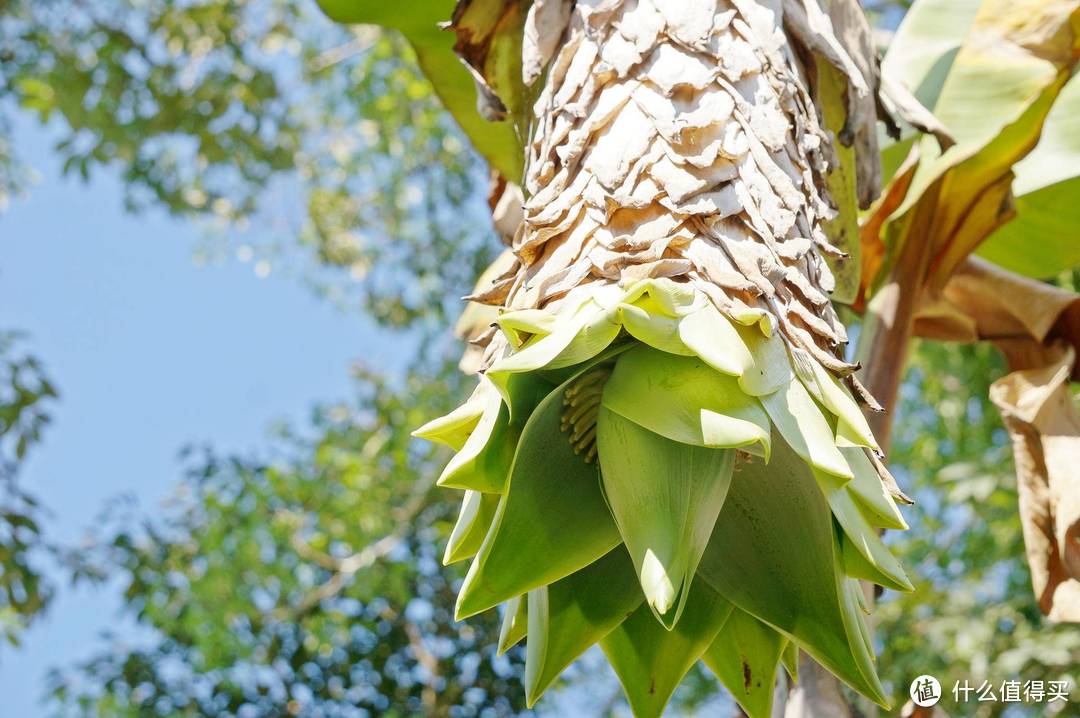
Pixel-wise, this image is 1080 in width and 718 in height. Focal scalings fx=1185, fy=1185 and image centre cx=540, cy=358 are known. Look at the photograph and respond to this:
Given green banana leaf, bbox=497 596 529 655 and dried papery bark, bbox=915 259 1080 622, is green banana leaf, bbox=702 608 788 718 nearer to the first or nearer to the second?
green banana leaf, bbox=497 596 529 655

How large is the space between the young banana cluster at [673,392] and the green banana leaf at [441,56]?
384 mm

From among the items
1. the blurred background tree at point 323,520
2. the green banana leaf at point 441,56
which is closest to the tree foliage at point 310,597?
the blurred background tree at point 323,520

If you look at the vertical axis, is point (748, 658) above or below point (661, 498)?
below

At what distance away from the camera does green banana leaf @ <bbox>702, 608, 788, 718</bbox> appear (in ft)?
1.57

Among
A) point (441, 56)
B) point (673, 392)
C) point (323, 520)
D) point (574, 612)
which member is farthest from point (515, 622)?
point (323, 520)

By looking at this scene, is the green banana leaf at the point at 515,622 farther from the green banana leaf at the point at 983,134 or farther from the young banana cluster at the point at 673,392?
the green banana leaf at the point at 983,134

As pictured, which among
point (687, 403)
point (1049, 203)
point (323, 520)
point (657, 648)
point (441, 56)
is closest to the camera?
point (687, 403)

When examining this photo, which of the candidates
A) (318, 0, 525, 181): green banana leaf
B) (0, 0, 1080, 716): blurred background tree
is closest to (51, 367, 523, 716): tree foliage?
(0, 0, 1080, 716): blurred background tree

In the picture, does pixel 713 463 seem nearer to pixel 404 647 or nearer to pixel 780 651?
pixel 780 651

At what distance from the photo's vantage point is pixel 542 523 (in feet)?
1.36

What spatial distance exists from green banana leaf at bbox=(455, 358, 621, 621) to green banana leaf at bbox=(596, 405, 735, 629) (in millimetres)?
26

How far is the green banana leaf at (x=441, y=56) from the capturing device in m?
0.85

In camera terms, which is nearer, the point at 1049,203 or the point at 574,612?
the point at 574,612

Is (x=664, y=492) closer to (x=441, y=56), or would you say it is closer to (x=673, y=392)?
(x=673, y=392)
